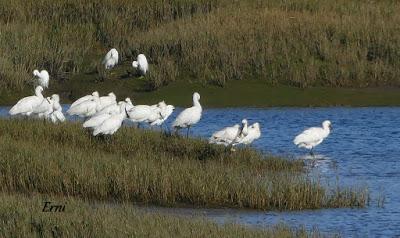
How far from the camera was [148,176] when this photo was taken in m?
14.5

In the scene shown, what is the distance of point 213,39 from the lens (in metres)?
29.4

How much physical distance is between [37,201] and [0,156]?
9.61 feet

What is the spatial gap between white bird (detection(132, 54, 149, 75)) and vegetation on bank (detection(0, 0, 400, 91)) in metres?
0.29

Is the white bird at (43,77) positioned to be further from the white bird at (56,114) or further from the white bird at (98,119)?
the white bird at (98,119)

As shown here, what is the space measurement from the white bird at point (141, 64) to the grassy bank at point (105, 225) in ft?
52.5

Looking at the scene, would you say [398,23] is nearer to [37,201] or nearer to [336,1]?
[336,1]

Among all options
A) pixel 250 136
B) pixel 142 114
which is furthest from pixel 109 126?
pixel 142 114

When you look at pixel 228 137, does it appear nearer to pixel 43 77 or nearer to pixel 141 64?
pixel 43 77

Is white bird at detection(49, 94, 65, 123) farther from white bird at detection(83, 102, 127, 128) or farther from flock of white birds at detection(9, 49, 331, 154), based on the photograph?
white bird at detection(83, 102, 127, 128)

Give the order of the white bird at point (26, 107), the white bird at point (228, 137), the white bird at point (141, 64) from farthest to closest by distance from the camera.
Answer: the white bird at point (141, 64) → the white bird at point (26, 107) → the white bird at point (228, 137)

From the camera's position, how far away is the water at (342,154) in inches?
536

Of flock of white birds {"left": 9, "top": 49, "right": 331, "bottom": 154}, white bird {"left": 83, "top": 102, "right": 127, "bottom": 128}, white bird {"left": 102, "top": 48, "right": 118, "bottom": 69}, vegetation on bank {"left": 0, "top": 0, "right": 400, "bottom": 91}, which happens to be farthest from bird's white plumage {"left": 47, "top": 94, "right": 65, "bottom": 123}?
vegetation on bank {"left": 0, "top": 0, "right": 400, "bottom": 91}

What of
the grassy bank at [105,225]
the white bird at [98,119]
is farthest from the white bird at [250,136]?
the grassy bank at [105,225]

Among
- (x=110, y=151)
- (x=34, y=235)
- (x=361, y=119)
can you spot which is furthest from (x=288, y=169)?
(x=361, y=119)
